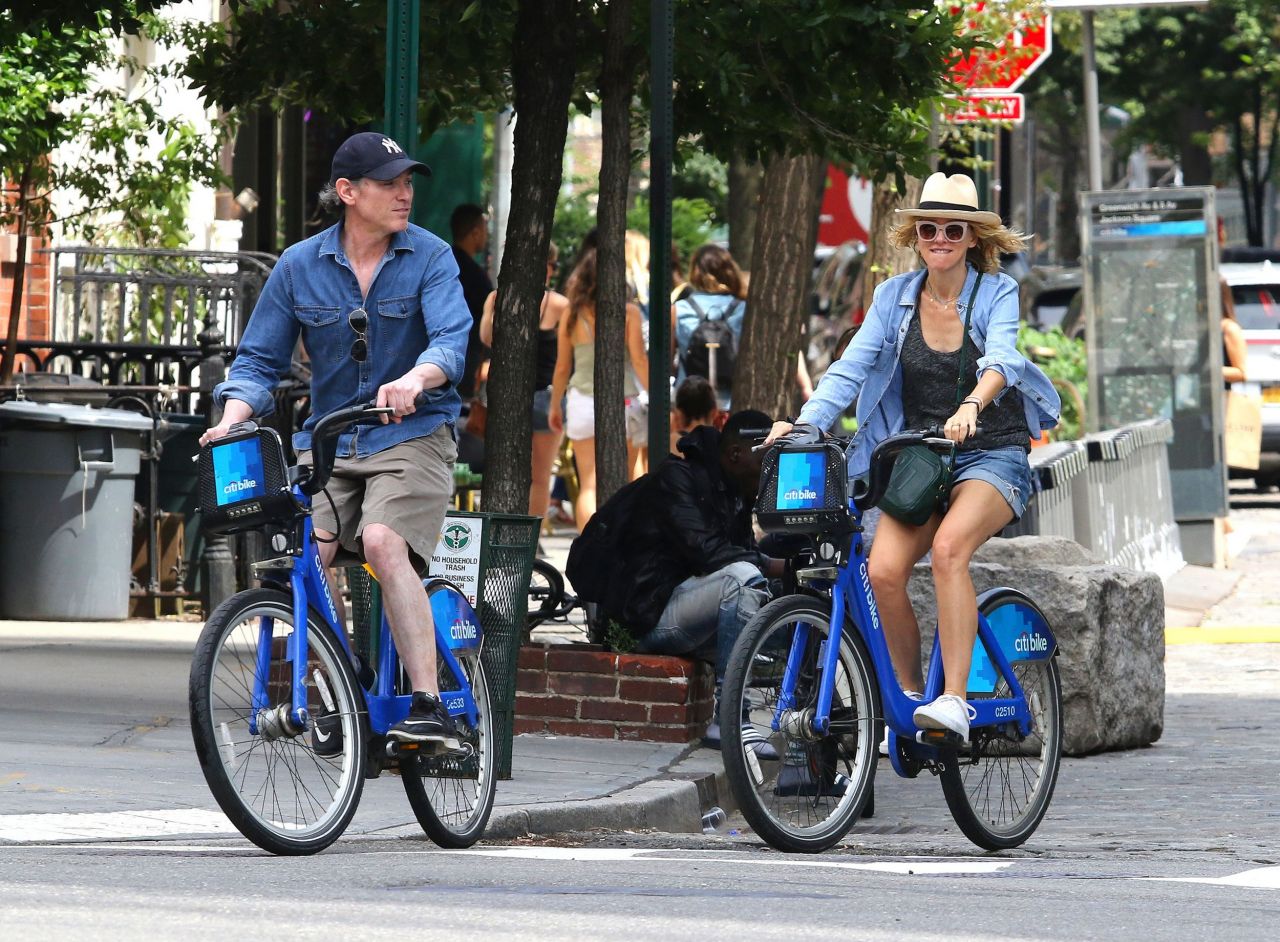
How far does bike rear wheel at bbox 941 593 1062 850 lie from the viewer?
703 cm

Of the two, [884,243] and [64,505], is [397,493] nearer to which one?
[64,505]

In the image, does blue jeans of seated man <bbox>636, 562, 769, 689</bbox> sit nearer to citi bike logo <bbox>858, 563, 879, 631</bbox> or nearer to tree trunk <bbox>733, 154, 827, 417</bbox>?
citi bike logo <bbox>858, 563, 879, 631</bbox>

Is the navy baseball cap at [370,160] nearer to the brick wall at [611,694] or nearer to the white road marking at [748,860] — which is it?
the white road marking at [748,860]

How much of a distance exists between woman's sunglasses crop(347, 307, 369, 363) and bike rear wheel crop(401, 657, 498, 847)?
0.83m

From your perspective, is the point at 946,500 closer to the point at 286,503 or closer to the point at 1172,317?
the point at 286,503

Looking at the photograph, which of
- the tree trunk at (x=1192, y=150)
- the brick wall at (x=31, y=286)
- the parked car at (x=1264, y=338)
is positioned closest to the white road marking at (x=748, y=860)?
the brick wall at (x=31, y=286)

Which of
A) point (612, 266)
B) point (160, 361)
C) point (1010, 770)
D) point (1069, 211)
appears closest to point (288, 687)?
point (1010, 770)

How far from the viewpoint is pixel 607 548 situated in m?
8.59

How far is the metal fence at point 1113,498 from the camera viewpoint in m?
12.6

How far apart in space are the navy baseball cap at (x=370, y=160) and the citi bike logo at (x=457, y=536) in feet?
4.10

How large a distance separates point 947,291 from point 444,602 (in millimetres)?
1694

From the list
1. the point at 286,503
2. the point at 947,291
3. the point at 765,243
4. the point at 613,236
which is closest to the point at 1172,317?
the point at 765,243

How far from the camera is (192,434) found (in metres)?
12.5

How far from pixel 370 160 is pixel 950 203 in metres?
1.68
